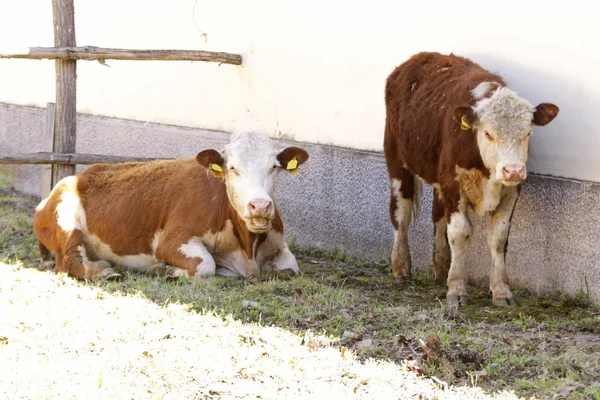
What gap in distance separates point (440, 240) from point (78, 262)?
117 inches

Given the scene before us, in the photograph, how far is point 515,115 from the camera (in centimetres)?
706

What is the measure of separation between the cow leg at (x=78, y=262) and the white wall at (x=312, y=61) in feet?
8.70

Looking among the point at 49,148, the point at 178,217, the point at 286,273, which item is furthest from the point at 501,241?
the point at 49,148

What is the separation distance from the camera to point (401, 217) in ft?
28.0

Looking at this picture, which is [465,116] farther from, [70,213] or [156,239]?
[70,213]

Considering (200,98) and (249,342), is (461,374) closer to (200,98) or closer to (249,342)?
(249,342)

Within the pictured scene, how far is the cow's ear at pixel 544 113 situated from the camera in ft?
23.2

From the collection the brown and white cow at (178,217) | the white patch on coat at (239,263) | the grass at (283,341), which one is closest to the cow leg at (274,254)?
the brown and white cow at (178,217)

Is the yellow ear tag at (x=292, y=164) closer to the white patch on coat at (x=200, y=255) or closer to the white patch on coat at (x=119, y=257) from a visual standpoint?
the white patch on coat at (x=200, y=255)

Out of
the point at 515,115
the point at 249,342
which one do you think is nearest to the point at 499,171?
the point at 515,115

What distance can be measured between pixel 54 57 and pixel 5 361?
5067 millimetres

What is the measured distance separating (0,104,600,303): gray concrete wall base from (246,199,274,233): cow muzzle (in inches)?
66.5

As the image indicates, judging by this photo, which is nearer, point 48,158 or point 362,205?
point 362,205

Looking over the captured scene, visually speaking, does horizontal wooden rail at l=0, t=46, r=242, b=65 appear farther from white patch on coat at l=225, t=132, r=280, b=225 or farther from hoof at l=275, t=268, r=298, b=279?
hoof at l=275, t=268, r=298, b=279
